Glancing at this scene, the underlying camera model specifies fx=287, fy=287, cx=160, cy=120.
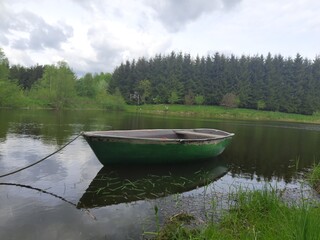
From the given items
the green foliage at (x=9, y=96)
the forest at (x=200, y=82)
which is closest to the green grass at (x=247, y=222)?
the green foliage at (x=9, y=96)

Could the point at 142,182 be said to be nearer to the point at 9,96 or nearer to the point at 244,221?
the point at 244,221

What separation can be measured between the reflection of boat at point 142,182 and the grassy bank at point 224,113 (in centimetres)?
5917

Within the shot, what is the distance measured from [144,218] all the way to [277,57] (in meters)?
96.6

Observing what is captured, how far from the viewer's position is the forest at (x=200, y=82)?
8150cm

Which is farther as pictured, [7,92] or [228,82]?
[228,82]

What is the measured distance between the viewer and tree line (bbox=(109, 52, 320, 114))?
273ft

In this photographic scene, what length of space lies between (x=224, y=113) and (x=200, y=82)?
55.4ft

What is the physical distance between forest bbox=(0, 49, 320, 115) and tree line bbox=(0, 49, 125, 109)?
27 cm

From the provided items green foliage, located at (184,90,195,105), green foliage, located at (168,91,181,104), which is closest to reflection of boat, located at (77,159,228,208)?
green foliage, located at (184,90,195,105)

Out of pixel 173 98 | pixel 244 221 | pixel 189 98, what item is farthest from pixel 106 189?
pixel 189 98

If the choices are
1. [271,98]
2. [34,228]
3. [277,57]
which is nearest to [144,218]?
[34,228]

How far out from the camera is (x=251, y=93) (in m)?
85.4

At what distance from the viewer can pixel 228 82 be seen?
8875cm

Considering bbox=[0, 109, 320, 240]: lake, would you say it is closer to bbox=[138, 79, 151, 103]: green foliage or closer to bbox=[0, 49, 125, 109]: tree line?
bbox=[0, 49, 125, 109]: tree line
